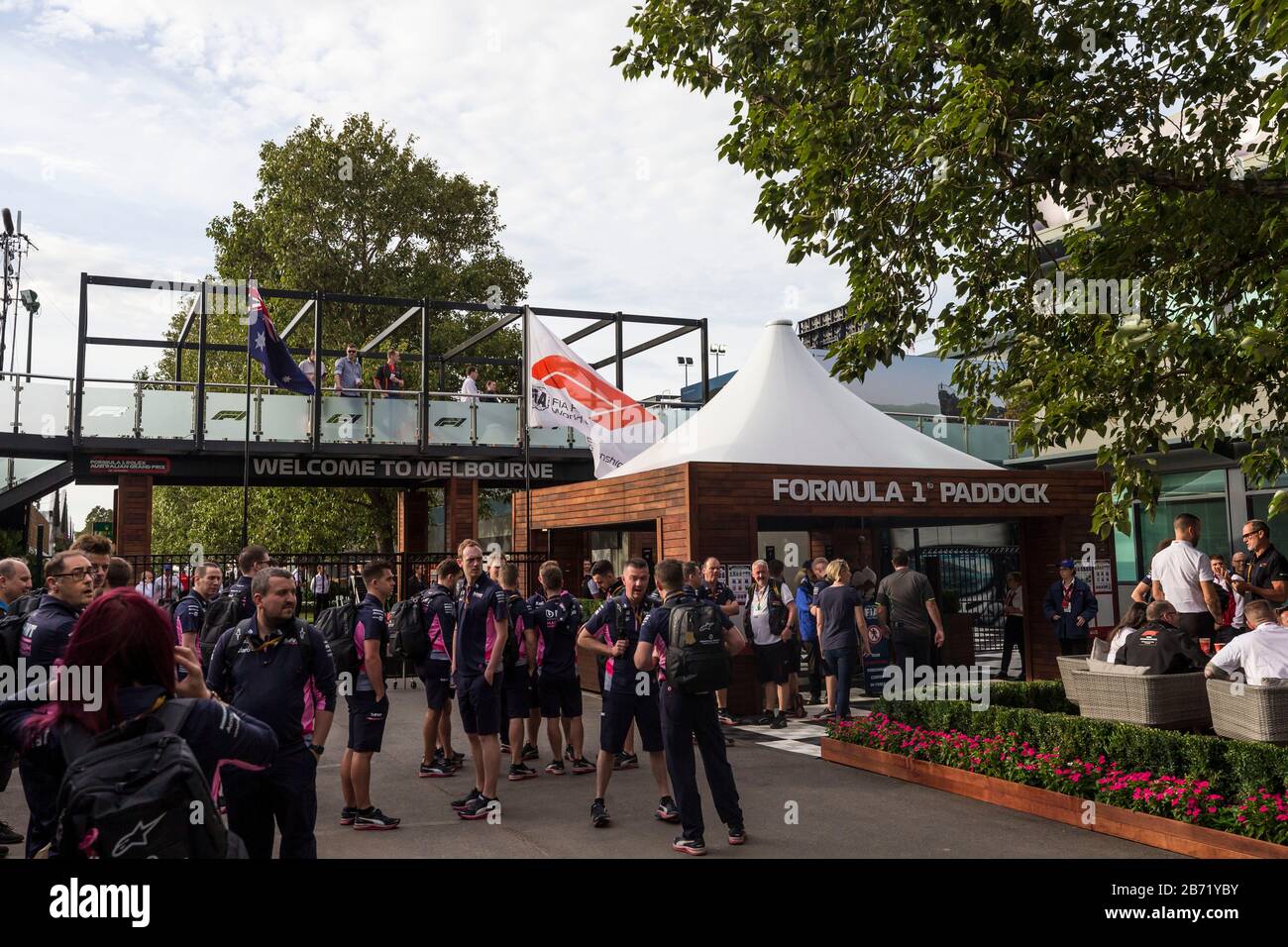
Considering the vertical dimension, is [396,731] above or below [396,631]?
below

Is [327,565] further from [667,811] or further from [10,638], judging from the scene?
[667,811]

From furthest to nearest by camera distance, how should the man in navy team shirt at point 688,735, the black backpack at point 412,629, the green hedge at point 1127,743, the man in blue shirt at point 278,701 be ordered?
the black backpack at point 412,629, the man in navy team shirt at point 688,735, the green hedge at point 1127,743, the man in blue shirt at point 278,701

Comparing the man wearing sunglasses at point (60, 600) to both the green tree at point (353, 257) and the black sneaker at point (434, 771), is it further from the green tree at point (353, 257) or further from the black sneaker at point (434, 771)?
the green tree at point (353, 257)

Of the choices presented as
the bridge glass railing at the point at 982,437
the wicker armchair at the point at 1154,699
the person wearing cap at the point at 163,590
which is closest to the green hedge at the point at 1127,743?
the wicker armchair at the point at 1154,699

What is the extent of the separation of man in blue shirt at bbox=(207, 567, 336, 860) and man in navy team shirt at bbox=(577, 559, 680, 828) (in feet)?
8.04

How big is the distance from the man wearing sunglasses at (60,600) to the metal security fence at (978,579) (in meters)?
16.7

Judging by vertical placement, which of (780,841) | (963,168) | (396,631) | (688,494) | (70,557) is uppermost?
(963,168)

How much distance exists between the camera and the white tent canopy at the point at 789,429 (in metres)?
14.2

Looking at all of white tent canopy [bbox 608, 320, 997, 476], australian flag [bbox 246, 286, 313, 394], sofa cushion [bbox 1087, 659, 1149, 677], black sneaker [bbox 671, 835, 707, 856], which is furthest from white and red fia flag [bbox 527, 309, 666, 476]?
black sneaker [bbox 671, 835, 707, 856]

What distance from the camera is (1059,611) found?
13430 millimetres

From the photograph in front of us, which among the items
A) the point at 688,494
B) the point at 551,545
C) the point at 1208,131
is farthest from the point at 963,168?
the point at 551,545

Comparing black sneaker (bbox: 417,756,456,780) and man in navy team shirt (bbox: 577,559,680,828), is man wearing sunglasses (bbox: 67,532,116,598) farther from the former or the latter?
man in navy team shirt (bbox: 577,559,680,828)

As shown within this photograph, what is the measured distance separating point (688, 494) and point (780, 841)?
20.2 feet
